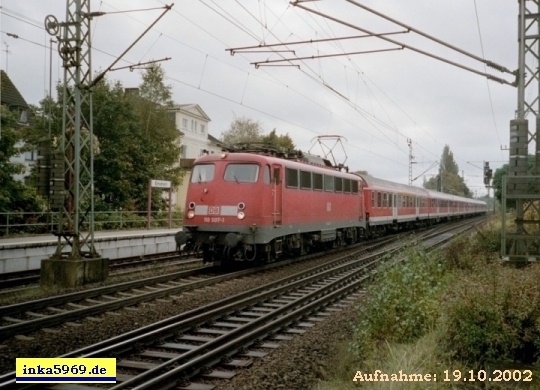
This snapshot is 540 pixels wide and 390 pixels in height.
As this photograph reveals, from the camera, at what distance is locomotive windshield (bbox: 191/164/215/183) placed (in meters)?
16.0

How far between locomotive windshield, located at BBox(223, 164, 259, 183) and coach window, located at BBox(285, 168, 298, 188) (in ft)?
5.01

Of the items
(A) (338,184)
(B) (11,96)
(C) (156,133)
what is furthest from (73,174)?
(B) (11,96)

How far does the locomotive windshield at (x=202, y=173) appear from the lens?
52.6 feet

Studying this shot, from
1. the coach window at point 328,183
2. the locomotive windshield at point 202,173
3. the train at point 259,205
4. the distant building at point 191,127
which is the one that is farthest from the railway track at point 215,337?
the distant building at point 191,127

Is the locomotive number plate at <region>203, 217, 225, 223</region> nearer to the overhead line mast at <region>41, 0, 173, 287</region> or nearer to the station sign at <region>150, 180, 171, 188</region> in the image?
the overhead line mast at <region>41, 0, 173, 287</region>

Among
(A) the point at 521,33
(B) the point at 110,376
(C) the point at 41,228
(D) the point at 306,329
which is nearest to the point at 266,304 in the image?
(D) the point at 306,329

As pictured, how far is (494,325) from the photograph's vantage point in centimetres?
618

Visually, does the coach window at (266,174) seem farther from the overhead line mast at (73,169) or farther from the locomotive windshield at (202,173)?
the overhead line mast at (73,169)

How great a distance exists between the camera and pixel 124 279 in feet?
→ 45.8

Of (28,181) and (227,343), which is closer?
(227,343)

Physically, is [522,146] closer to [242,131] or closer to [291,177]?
[291,177]

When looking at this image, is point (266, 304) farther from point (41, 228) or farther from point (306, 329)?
point (41, 228)

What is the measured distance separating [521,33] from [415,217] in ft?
92.4

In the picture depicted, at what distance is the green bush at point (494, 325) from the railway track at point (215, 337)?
261 cm
